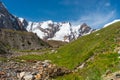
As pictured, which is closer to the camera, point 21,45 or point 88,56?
point 88,56

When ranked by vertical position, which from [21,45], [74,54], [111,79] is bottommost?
[111,79]

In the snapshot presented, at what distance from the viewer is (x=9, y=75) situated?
30281 millimetres

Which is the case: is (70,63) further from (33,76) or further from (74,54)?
(33,76)

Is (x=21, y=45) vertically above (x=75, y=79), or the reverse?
(x=21, y=45)

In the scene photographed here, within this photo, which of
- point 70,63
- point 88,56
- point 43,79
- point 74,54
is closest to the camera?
point 43,79

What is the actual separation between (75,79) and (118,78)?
544cm

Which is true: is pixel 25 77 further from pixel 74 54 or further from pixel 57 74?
pixel 74 54

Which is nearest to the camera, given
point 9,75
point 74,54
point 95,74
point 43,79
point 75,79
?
point 95,74

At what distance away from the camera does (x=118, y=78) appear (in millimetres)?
17266

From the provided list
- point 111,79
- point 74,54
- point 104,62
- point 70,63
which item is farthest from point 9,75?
point 74,54

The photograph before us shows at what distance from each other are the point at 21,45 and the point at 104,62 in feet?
567

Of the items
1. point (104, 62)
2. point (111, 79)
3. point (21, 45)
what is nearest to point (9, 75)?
point (104, 62)

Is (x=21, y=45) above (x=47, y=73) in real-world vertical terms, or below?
above

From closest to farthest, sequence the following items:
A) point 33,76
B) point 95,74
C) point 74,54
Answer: point 95,74
point 33,76
point 74,54
